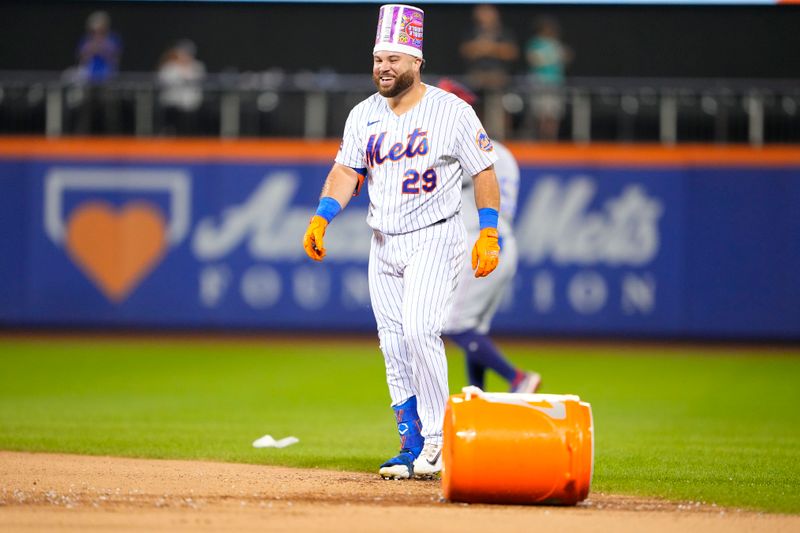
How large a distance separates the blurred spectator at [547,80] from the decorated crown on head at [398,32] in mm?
10438

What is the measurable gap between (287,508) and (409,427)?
1.24 m

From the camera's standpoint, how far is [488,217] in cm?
668

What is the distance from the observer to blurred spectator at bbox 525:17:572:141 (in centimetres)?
1720

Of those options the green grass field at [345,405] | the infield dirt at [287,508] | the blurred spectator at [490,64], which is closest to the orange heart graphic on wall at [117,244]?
the green grass field at [345,405]

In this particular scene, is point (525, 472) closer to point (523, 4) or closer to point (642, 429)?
point (642, 429)

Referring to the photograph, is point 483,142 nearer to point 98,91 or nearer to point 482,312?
point 482,312

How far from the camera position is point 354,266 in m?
17.2

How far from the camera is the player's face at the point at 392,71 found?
662 centimetres

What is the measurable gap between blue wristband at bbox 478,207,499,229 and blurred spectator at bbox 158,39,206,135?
10.9m

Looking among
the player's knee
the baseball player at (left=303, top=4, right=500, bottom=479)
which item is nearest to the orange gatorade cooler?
the player's knee

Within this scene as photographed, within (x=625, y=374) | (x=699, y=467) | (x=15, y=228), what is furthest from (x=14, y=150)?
(x=699, y=467)

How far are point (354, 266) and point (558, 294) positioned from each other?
2.77 meters

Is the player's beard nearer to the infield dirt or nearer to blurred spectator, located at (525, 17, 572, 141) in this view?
the infield dirt

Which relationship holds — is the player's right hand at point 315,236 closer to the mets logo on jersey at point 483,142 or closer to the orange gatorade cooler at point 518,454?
the mets logo on jersey at point 483,142
